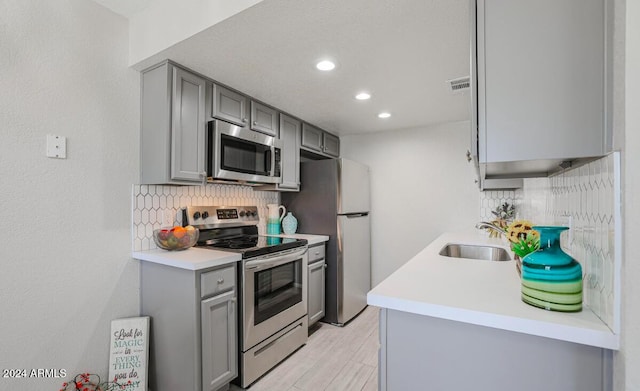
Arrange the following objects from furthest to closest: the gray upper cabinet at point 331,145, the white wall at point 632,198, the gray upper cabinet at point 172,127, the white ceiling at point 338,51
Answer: the gray upper cabinet at point 331,145
the gray upper cabinet at point 172,127
the white ceiling at point 338,51
the white wall at point 632,198

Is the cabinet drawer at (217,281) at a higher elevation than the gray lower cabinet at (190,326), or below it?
higher

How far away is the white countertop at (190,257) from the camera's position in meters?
1.66

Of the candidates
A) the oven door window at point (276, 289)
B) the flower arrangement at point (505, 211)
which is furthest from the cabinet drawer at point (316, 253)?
the flower arrangement at point (505, 211)

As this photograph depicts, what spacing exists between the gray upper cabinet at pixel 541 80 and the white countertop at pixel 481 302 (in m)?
0.45

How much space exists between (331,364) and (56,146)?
2.25 meters

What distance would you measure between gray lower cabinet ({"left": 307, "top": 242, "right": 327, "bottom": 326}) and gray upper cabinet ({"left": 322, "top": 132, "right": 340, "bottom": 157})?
1.24 m

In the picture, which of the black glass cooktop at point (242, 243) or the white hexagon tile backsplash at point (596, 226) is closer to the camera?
the white hexagon tile backsplash at point (596, 226)

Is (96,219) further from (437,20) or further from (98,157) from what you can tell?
(437,20)

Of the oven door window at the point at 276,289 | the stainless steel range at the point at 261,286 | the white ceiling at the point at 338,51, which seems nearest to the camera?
the white ceiling at the point at 338,51

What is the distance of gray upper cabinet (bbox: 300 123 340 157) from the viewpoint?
126 inches

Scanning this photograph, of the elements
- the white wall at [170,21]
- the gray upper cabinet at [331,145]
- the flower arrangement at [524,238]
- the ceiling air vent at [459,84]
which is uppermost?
the white wall at [170,21]

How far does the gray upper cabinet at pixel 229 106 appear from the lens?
85.4 inches

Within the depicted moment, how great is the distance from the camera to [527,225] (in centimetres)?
127

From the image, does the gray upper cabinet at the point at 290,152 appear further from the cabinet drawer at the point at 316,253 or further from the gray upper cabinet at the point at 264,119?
the cabinet drawer at the point at 316,253
